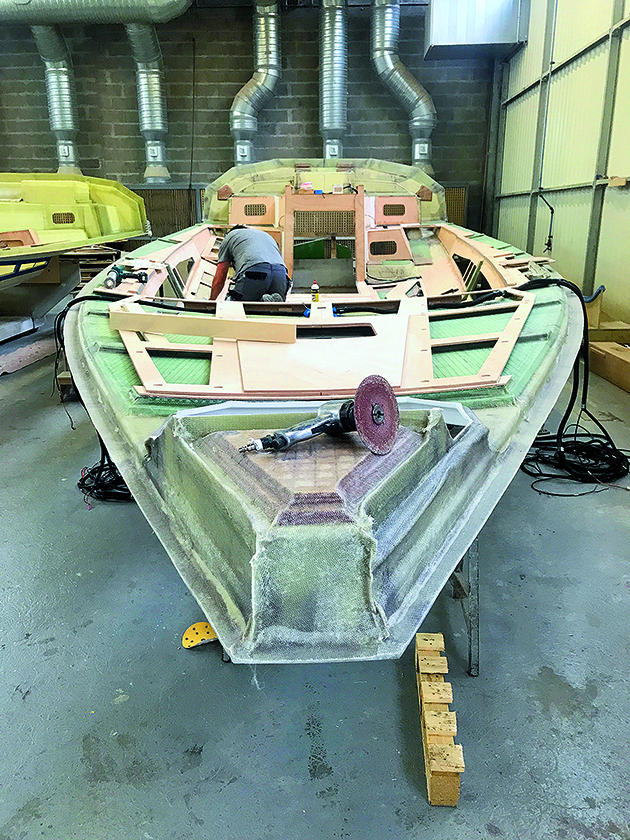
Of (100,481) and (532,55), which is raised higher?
(532,55)

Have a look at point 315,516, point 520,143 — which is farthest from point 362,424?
point 520,143

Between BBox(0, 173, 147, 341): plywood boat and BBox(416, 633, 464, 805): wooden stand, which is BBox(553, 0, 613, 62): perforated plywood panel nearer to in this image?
BBox(0, 173, 147, 341): plywood boat

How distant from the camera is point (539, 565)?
2.40 m

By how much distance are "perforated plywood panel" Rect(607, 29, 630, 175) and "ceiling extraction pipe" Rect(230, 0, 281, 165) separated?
4.92 m

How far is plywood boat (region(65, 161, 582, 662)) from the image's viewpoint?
124cm

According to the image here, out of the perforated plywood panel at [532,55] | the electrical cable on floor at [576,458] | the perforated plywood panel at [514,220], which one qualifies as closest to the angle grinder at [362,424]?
the electrical cable on floor at [576,458]

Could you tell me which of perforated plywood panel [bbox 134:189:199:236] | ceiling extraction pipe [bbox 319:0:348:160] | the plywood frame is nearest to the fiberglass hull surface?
the plywood frame

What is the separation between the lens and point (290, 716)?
1698mm

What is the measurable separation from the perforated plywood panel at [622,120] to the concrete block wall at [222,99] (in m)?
4.11

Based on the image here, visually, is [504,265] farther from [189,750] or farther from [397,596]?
[189,750]

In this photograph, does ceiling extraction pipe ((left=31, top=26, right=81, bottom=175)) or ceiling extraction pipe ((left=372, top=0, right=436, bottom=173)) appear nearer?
ceiling extraction pipe ((left=372, top=0, right=436, bottom=173))

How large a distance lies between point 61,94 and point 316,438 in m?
9.34

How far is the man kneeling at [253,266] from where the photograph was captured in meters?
3.72

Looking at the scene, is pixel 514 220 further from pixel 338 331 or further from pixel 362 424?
pixel 362 424
